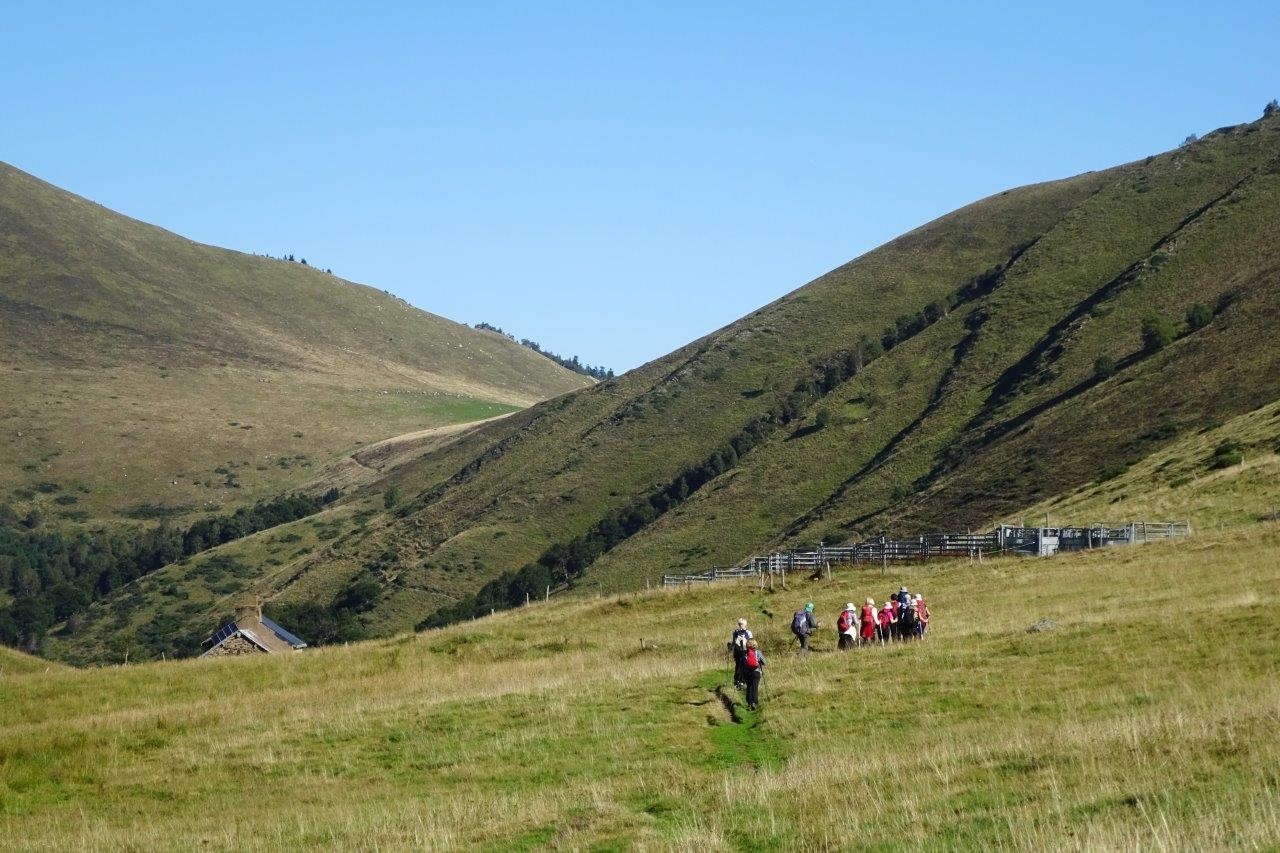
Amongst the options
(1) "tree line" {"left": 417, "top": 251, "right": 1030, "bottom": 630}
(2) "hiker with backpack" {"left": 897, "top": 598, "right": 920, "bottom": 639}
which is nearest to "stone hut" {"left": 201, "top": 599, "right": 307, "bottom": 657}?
(2) "hiker with backpack" {"left": 897, "top": 598, "right": 920, "bottom": 639}

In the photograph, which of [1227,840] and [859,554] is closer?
[1227,840]

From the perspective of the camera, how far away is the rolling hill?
90875 millimetres

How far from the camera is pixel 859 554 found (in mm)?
60000

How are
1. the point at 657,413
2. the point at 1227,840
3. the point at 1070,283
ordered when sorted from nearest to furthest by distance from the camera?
the point at 1227,840
the point at 1070,283
the point at 657,413

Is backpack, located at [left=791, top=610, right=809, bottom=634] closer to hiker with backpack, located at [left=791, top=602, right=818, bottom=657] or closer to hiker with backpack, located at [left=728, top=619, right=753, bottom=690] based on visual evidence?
hiker with backpack, located at [left=791, top=602, right=818, bottom=657]

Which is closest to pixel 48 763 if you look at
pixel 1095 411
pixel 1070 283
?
pixel 1095 411

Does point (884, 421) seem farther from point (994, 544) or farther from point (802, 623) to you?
point (802, 623)

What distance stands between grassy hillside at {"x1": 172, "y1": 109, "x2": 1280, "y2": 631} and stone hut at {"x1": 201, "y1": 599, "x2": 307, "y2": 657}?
1502 inches

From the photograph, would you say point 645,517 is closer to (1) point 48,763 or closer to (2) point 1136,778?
(1) point 48,763

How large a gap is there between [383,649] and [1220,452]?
40.5 metres

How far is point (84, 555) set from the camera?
558ft

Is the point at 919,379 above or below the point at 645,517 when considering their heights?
above

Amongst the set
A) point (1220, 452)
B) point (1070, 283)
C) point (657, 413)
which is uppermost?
point (1070, 283)

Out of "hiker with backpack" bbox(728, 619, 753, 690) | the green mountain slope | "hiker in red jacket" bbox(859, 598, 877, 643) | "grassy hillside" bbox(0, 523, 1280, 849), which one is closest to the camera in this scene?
"grassy hillside" bbox(0, 523, 1280, 849)
